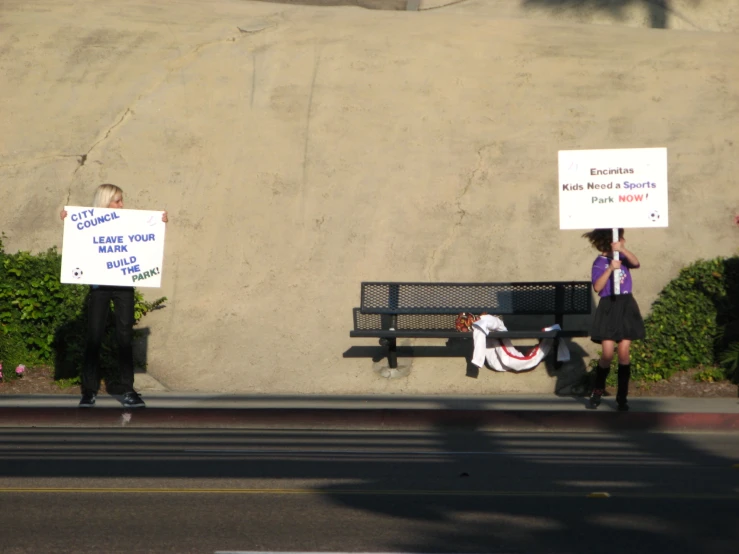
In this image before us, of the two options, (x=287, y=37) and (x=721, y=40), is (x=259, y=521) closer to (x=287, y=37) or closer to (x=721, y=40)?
(x=287, y=37)

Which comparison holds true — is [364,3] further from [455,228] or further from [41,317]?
[41,317]

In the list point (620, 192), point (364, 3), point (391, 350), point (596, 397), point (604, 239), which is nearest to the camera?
point (620, 192)

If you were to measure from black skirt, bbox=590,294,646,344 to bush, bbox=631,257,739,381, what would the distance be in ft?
5.23

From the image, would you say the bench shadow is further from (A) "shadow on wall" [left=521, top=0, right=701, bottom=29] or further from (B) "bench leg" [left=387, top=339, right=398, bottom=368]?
(A) "shadow on wall" [left=521, top=0, right=701, bottom=29]

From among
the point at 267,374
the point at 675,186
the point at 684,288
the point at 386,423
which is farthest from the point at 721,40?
the point at 386,423

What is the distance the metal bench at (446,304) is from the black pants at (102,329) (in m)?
3.06

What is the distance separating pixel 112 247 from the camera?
11266mm

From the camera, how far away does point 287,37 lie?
60.6ft

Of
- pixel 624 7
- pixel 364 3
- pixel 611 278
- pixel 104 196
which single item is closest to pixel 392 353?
pixel 611 278

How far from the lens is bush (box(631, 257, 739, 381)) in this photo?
515 inches

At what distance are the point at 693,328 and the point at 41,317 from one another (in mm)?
7420

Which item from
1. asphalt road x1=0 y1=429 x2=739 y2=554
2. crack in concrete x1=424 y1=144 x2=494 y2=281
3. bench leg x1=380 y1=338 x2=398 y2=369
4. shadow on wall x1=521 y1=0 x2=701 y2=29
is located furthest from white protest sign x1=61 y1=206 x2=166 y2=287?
shadow on wall x1=521 y1=0 x2=701 y2=29

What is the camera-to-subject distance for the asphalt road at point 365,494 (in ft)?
18.7

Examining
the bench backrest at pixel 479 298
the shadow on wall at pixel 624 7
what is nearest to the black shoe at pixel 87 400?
the bench backrest at pixel 479 298
